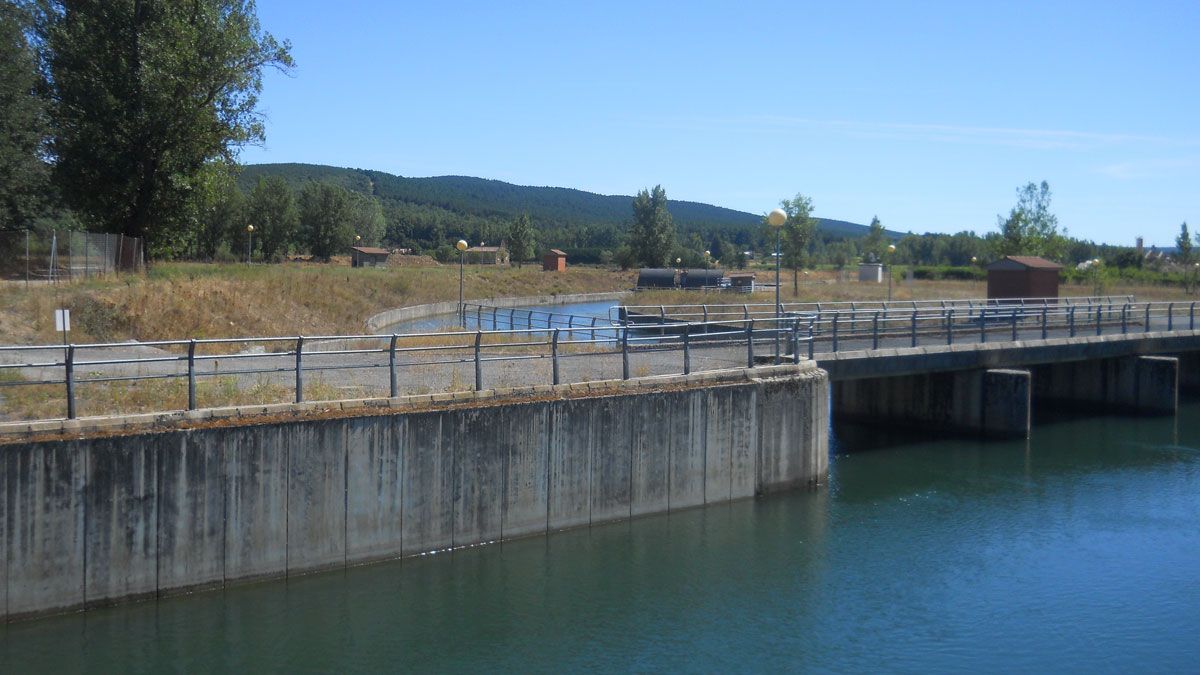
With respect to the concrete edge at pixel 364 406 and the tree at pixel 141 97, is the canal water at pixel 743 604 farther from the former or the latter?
the tree at pixel 141 97

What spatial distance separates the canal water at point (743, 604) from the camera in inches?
574

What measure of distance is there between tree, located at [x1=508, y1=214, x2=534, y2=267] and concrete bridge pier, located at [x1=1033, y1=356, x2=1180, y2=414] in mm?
92057

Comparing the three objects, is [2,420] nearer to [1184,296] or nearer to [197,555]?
[197,555]

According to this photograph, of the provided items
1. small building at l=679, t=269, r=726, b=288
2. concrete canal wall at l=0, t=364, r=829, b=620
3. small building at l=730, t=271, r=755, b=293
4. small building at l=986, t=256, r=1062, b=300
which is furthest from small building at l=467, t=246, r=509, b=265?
concrete canal wall at l=0, t=364, r=829, b=620

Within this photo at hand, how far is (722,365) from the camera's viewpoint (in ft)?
75.7

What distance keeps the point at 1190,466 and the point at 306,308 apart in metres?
30.8

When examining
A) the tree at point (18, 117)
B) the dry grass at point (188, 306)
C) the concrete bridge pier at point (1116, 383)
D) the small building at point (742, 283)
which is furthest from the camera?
the small building at point (742, 283)

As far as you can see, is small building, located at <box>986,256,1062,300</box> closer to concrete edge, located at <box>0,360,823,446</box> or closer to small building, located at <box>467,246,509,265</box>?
concrete edge, located at <box>0,360,823,446</box>

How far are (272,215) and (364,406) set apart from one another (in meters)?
77.8

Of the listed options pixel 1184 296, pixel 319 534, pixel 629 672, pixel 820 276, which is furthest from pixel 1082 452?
pixel 820 276

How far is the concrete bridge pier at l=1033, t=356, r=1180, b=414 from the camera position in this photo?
34.6m

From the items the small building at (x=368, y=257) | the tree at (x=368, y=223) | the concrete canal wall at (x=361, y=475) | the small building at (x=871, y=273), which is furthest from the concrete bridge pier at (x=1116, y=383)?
the tree at (x=368, y=223)

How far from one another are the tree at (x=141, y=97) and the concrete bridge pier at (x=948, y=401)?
23069 mm

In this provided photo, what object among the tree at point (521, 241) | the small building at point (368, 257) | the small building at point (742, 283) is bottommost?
the small building at point (742, 283)
